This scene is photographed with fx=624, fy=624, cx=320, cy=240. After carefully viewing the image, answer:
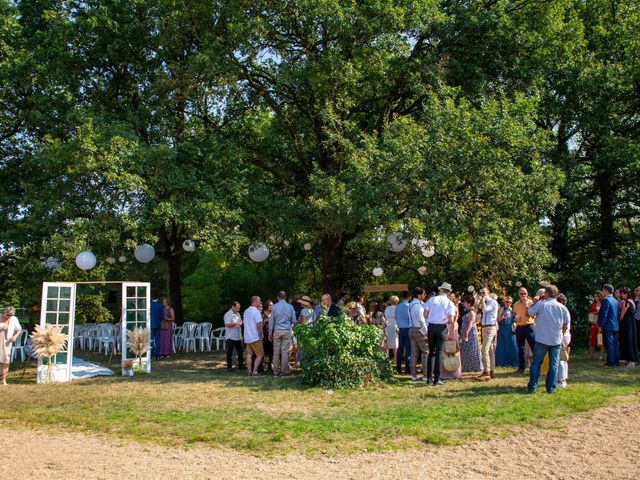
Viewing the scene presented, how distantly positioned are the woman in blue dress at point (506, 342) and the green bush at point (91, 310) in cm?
2168

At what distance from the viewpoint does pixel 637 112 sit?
61.6ft

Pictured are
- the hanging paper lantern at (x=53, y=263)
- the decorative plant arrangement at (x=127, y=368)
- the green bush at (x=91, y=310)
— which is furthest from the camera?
the green bush at (x=91, y=310)

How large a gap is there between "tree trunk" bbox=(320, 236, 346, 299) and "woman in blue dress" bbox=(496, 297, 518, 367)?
4999 millimetres

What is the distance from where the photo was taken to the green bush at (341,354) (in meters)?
10.7

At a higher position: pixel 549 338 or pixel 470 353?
pixel 549 338

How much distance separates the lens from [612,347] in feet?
Result: 42.2

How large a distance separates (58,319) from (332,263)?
23.9ft

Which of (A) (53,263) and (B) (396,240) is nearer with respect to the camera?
(B) (396,240)

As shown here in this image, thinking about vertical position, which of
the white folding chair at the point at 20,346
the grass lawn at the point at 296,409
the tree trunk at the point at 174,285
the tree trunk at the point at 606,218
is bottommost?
the grass lawn at the point at 296,409

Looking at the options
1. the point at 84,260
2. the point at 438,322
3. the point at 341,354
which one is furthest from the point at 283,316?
the point at 84,260

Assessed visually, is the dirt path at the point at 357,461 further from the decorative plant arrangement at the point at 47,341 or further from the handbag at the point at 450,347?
the decorative plant arrangement at the point at 47,341

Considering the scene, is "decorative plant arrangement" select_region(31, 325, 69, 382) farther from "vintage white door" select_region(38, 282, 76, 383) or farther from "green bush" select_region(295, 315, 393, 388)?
"green bush" select_region(295, 315, 393, 388)

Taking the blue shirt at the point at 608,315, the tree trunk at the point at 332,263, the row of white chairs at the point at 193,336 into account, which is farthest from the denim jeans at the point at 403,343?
the row of white chairs at the point at 193,336

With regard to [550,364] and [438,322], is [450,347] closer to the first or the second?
[438,322]
